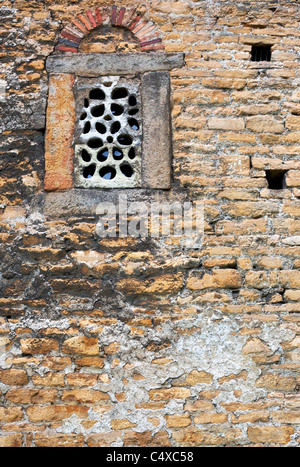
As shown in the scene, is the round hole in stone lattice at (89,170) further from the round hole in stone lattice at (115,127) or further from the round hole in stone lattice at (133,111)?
the round hole in stone lattice at (133,111)

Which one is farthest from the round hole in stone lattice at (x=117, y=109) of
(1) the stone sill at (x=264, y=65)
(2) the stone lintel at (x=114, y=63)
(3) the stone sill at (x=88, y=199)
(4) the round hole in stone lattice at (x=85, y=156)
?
(1) the stone sill at (x=264, y=65)

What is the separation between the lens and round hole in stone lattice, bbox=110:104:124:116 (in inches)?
128

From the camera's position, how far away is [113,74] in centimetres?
326

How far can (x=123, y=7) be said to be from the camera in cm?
335

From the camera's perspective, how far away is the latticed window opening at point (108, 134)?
312 centimetres

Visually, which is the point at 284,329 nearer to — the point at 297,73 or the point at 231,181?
the point at 231,181

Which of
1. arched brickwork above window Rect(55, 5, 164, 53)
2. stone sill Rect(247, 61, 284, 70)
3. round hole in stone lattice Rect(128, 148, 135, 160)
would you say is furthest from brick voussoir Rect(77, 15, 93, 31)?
stone sill Rect(247, 61, 284, 70)

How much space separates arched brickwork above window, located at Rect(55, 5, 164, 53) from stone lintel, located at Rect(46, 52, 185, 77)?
0.23 feet

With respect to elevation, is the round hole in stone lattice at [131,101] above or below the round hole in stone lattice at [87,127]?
above

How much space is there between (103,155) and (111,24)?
0.96 meters

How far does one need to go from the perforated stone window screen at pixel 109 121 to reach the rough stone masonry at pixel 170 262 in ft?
0.21

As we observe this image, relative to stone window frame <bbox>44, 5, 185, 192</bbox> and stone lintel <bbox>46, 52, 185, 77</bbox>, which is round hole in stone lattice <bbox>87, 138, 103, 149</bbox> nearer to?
stone window frame <bbox>44, 5, 185, 192</bbox>

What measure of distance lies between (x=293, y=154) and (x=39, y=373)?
7.02 ft

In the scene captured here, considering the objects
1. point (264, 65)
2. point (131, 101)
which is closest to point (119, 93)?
point (131, 101)
